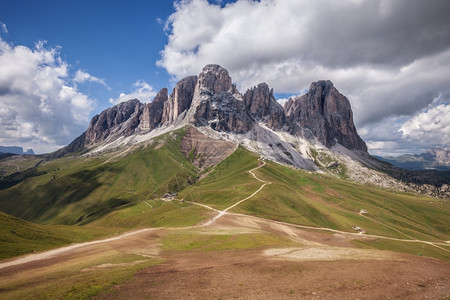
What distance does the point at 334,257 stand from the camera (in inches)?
1575

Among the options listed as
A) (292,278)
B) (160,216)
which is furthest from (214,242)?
(160,216)

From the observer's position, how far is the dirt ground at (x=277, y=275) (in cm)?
2533

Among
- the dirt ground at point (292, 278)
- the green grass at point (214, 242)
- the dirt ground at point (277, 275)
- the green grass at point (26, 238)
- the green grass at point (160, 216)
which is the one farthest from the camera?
the green grass at point (160, 216)

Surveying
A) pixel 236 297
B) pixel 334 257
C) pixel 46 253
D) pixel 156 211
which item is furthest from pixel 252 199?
pixel 236 297

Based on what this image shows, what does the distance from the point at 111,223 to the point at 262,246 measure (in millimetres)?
112481

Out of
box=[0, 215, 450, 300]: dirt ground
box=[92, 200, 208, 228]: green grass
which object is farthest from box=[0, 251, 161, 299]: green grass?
box=[92, 200, 208, 228]: green grass

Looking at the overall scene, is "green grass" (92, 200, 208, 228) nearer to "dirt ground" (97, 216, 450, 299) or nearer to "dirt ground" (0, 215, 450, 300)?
"dirt ground" (0, 215, 450, 300)

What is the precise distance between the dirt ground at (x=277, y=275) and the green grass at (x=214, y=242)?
5527mm

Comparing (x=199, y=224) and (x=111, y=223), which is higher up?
(x=199, y=224)

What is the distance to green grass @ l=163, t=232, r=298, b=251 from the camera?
52.5 metres

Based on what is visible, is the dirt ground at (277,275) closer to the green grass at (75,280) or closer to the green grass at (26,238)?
the green grass at (75,280)

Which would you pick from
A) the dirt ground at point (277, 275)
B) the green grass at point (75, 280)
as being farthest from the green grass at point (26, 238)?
the green grass at point (75, 280)

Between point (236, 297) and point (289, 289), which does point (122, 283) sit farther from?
point (289, 289)

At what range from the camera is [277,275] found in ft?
102
